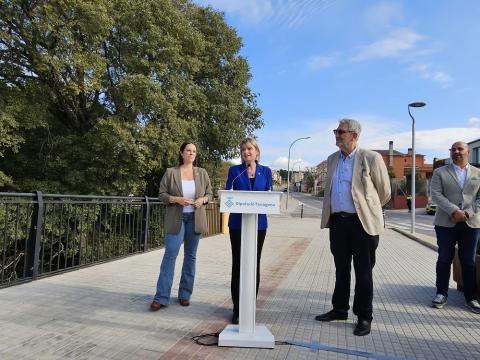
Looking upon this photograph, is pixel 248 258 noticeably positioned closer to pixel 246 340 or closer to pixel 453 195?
pixel 246 340

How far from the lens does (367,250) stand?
12.6 feet

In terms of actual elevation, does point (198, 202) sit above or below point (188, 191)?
below

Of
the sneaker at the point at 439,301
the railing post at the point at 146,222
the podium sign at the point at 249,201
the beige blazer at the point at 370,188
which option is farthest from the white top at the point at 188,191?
the railing post at the point at 146,222

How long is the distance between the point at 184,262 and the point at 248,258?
4.04ft

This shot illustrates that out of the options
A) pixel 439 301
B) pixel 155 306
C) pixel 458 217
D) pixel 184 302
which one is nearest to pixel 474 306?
pixel 439 301

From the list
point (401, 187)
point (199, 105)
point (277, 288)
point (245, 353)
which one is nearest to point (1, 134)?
point (199, 105)

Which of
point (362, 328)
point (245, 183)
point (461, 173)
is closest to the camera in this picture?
point (362, 328)

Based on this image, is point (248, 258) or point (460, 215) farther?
point (460, 215)

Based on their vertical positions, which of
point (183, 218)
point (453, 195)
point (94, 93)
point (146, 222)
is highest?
point (94, 93)

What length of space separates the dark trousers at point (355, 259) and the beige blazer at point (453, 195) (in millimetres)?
1317

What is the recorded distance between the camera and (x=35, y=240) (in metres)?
5.69

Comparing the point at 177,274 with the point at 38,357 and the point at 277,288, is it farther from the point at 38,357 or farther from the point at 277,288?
the point at 38,357

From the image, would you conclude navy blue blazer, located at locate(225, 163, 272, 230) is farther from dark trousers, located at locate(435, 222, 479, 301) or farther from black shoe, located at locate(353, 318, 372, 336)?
dark trousers, located at locate(435, 222, 479, 301)

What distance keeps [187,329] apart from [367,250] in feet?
5.92
